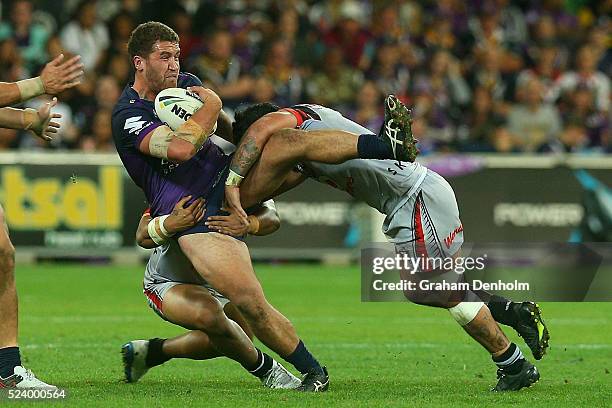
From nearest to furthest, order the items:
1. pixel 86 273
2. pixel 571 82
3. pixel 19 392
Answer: pixel 19 392 < pixel 86 273 < pixel 571 82

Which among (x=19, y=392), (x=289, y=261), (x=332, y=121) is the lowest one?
(x=289, y=261)

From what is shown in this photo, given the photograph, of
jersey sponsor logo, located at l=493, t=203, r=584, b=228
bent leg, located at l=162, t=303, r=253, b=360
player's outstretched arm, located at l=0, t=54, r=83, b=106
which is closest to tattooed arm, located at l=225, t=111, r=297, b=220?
bent leg, located at l=162, t=303, r=253, b=360

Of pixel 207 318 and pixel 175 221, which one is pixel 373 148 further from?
pixel 207 318

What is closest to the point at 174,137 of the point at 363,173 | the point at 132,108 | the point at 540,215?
the point at 132,108

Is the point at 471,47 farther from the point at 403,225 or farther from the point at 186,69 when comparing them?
the point at 403,225

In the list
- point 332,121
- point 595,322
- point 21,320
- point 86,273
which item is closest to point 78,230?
point 86,273

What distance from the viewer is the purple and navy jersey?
751cm

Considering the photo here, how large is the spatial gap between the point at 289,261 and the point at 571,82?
5354mm

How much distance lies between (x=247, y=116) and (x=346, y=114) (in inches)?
392

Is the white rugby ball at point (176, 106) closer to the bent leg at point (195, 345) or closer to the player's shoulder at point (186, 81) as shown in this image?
the player's shoulder at point (186, 81)

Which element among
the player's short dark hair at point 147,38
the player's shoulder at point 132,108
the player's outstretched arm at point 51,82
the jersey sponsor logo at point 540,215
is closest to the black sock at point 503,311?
the player's shoulder at point 132,108

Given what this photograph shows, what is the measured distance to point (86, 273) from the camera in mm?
15789

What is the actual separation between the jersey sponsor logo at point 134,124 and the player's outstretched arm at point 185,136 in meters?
0.10

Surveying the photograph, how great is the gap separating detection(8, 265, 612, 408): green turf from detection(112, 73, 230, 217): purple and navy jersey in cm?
118
